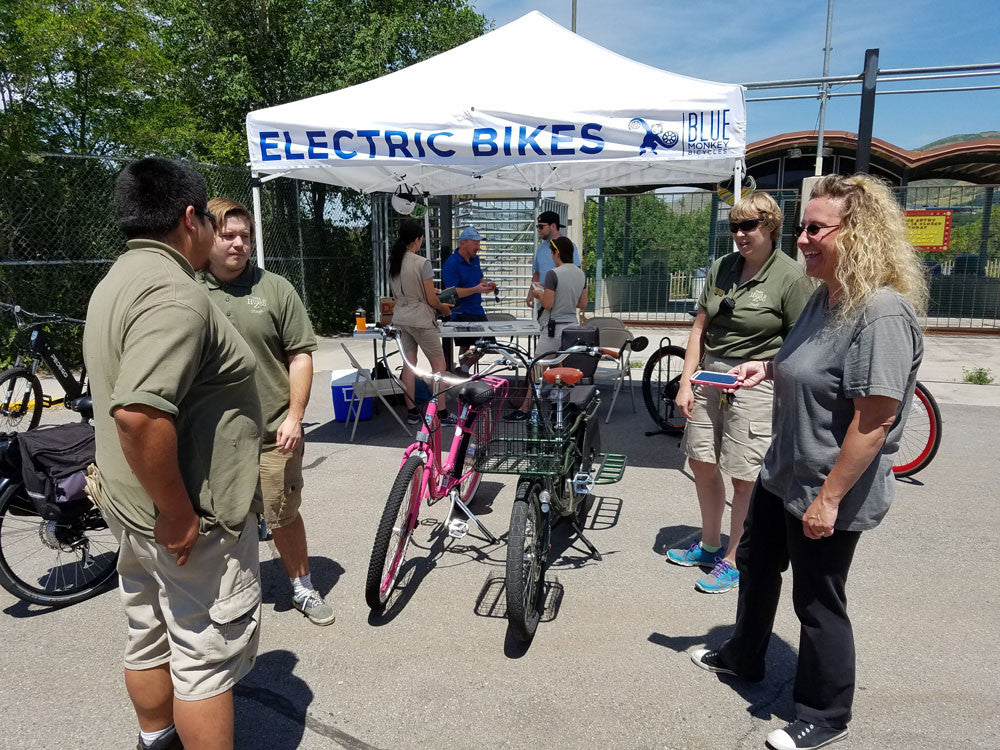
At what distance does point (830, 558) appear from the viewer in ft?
7.50

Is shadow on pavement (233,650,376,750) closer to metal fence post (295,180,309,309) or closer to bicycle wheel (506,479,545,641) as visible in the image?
bicycle wheel (506,479,545,641)

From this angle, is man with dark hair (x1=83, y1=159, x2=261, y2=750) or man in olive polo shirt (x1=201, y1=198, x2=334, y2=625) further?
man in olive polo shirt (x1=201, y1=198, x2=334, y2=625)

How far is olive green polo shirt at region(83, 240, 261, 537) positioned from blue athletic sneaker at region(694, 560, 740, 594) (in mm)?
2485

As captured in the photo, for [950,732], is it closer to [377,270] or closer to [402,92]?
→ [402,92]

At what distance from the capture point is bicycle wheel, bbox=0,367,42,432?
20.8 feet

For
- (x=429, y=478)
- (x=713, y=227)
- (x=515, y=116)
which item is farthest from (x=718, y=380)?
(x=713, y=227)

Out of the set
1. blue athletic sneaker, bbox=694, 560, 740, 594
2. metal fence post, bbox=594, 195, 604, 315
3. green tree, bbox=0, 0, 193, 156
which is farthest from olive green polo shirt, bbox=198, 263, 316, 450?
metal fence post, bbox=594, 195, 604, 315

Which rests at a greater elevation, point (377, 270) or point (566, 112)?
point (566, 112)

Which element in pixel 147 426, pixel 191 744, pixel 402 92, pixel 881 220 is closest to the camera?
pixel 147 426

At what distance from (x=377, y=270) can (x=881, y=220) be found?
33.6 ft

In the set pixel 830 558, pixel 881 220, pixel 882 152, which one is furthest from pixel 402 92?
pixel 882 152

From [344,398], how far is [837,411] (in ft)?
17.6

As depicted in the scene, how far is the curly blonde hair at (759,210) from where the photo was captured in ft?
10.7

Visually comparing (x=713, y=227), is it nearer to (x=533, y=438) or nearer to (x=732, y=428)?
(x=732, y=428)
